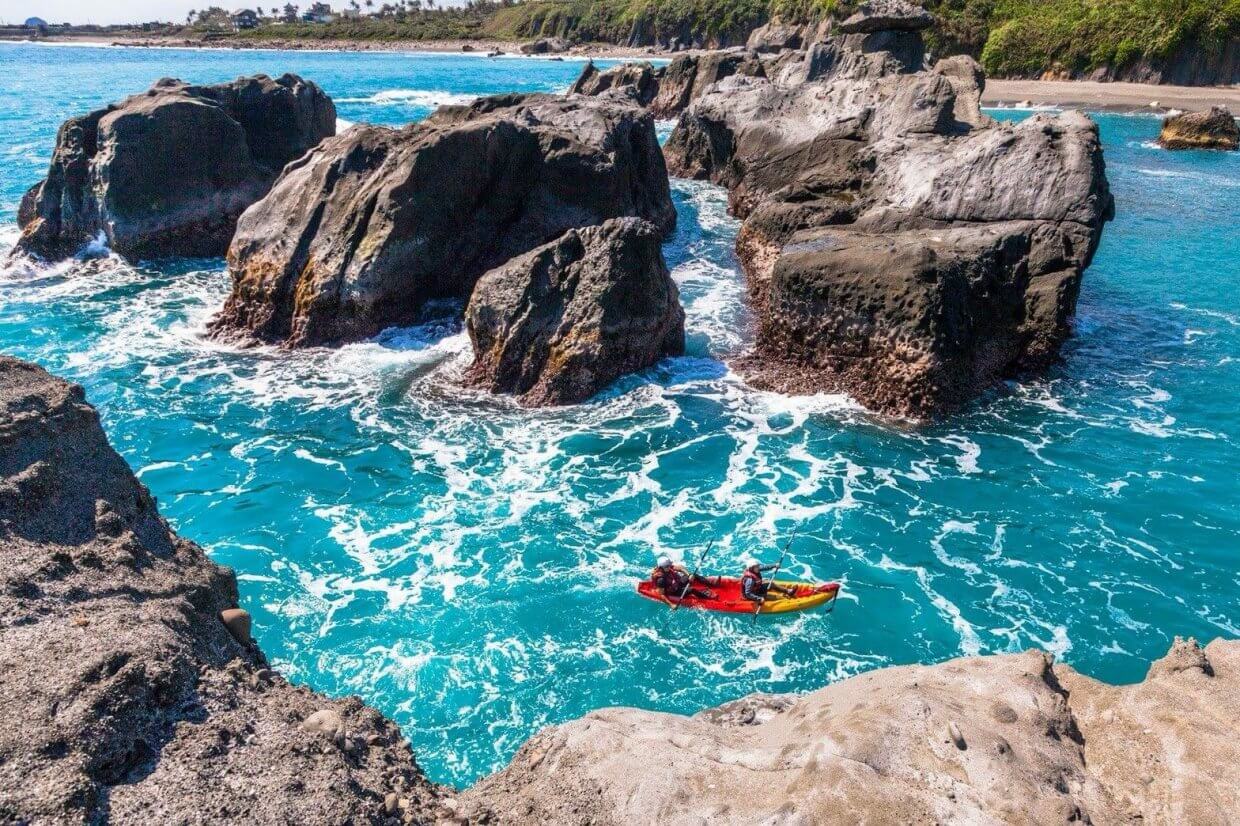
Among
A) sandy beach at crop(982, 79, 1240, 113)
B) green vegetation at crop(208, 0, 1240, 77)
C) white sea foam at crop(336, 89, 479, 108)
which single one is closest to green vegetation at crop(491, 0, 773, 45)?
green vegetation at crop(208, 0, 1240, 77)

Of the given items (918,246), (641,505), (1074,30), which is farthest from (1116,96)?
(641,505)

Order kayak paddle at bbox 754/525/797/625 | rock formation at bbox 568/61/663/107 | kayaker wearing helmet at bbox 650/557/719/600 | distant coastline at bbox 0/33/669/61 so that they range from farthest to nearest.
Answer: distant coastline at bbox 0/33/669/61 → rock formation at bbox 568/61/663/107 → kayaker wearing helmet at bbox 650/557/719/600 → kayak paddle at bbox 754/525/797/625

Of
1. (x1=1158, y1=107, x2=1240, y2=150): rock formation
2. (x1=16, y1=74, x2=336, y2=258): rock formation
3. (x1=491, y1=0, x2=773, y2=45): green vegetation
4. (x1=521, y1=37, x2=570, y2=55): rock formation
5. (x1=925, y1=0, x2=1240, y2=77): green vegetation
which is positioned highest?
(x1=491, y1=0, x2=773, y2=45): green vegetation

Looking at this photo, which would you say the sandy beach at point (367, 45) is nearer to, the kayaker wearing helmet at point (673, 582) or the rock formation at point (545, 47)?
the rock formation at point (545, 47)

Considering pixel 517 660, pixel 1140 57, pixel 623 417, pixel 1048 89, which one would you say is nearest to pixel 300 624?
pixel 517 660

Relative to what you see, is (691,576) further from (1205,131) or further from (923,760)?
(1205,131)

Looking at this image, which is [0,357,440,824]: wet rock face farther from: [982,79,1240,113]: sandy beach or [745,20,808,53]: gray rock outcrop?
[745,20,808,53]: gray rock outcrop

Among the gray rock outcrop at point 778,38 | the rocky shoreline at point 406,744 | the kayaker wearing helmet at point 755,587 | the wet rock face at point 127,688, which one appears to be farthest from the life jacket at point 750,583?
the gray rock outcrop at point 778,38

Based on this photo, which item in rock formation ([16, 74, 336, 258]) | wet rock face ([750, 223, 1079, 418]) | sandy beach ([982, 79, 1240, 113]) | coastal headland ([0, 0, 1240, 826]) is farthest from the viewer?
sandy beach ([982, 79, 1240, 113])
